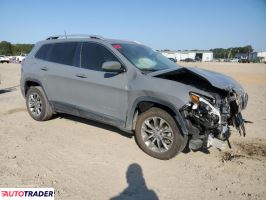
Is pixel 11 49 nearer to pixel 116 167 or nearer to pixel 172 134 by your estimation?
pixel 116 167

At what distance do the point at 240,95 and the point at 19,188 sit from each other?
3.71 metres

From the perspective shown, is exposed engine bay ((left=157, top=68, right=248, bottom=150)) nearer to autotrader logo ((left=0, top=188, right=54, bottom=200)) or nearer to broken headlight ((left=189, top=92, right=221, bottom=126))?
broken headlight ((left=189, top=92, right=221, bottom=126))

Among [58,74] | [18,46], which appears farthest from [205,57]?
[58,74]

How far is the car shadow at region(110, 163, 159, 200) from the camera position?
12.5ft

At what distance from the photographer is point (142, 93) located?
503 cm

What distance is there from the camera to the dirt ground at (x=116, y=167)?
3.98 metres

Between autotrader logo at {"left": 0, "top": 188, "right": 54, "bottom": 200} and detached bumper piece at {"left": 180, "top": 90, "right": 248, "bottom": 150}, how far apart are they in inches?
85.2

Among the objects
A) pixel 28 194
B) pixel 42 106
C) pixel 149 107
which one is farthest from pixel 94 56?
pixel 28 194

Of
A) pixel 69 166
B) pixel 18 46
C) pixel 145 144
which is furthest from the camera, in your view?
pixel 18 46

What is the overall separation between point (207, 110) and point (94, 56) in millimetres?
2470

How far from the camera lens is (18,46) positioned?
356 feet

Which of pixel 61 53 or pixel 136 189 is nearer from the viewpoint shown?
pixel 136 189

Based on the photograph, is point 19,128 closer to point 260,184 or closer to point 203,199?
point 203,199

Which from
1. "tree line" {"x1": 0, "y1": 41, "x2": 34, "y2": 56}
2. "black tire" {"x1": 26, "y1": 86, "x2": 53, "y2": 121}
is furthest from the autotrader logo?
"tree line" {"x1": 0, "y1": 41, "x2": 34, "y2": 56}
